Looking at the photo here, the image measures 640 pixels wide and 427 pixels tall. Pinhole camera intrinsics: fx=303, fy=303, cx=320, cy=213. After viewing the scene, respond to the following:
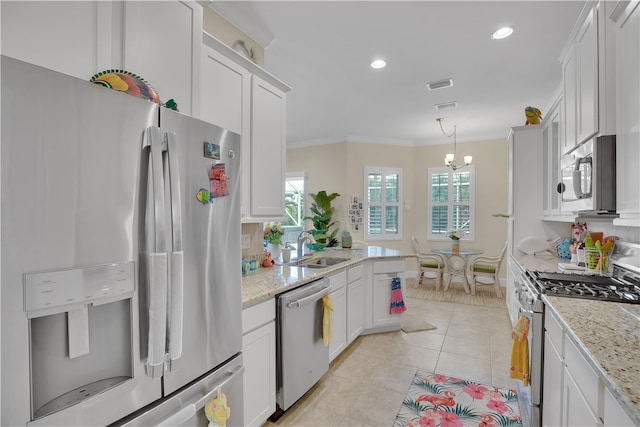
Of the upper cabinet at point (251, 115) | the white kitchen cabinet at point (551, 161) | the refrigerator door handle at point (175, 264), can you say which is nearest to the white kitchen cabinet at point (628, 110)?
the white kitchen cabinet at point (551, 161)

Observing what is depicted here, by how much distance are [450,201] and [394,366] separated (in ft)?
14.5

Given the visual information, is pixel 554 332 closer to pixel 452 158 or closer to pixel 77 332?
pixel 77 332

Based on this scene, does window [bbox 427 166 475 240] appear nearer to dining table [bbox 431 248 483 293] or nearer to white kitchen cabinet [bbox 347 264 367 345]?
dining table [bbox 431 248 483 293]

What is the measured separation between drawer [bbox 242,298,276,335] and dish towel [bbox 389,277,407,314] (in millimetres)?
1950

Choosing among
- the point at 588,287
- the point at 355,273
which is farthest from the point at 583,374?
the point at 355,273

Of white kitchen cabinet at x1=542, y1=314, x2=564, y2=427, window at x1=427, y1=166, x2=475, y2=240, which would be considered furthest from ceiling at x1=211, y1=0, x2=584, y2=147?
white kitchen cabinet at x1=542, y1=314, x2=564, y2=427

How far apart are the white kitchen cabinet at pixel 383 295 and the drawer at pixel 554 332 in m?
1.87

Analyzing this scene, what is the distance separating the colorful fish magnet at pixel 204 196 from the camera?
1.22 meters

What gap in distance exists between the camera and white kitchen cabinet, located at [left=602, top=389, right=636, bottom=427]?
804 mm

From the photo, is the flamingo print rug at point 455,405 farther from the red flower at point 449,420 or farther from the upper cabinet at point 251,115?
the upper cabinet at point 251,115

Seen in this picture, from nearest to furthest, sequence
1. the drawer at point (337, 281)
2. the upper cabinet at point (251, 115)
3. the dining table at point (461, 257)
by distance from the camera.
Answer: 1. the upper cabinet at point (251, 115)
2. the drawer at point (337, 281)
3. the dining table at point (461, 257)

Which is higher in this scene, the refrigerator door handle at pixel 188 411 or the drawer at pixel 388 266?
the drawer at pixel 388 266

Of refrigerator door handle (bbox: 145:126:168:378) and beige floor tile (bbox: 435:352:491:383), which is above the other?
refrigerator door handle (bbox: 145:126:168:378)

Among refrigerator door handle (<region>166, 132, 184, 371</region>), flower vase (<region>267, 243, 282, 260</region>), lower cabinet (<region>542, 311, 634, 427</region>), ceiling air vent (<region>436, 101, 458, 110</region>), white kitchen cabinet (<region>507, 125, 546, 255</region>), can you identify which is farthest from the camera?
ceiling air vent (<region>436, 101, 458, 110</region>)
